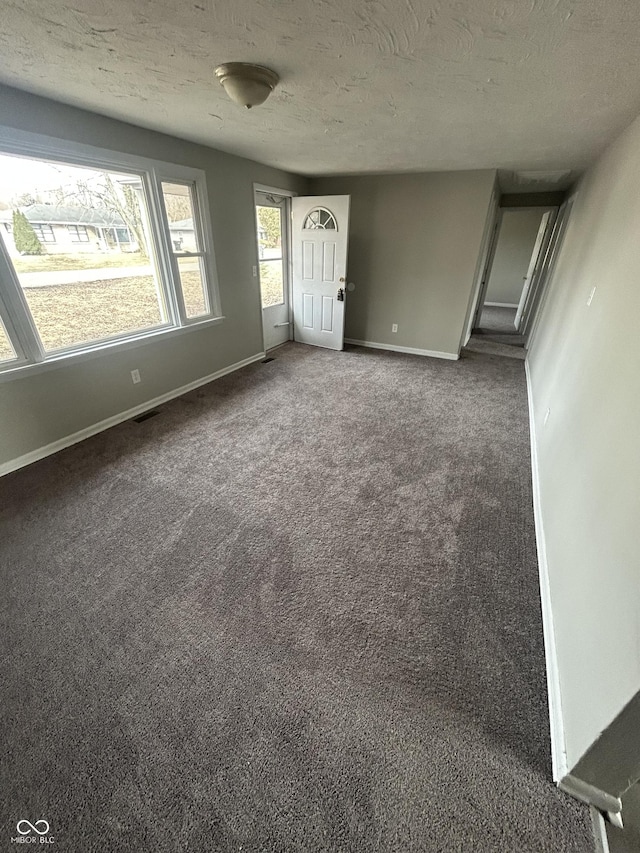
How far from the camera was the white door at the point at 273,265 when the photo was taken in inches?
173

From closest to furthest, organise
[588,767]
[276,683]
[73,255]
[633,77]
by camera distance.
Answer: [588,767] < [276,683] < [633,77] < [73,255]

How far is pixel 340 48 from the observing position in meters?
1.42

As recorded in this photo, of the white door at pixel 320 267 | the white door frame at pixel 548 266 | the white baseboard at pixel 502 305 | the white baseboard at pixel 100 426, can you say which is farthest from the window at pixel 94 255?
the white baseboard at pixel 502 305

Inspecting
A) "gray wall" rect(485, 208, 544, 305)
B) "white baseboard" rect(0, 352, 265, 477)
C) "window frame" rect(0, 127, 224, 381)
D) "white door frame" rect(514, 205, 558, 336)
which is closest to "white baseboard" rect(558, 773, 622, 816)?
"white baseboard" rect(0, 352, 265, 477)

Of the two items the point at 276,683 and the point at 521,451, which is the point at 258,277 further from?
the point at 276,683

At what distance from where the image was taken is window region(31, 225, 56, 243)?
2.33 meters

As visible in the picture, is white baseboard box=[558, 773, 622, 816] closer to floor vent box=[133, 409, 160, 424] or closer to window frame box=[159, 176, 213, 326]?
floor vent box=[133, 409, 160, 424]

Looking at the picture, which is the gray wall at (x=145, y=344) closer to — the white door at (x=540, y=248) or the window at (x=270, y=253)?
the window at (x=270, y=253)

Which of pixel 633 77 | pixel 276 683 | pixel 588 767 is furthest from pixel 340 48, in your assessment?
pixel 588 767

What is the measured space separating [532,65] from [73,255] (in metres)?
3.02

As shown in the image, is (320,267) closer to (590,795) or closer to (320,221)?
(320,221)

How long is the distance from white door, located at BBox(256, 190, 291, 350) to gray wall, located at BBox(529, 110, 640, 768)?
347cm

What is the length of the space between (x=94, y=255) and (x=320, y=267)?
284 centimetres

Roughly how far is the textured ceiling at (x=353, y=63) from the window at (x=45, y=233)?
0.73m
